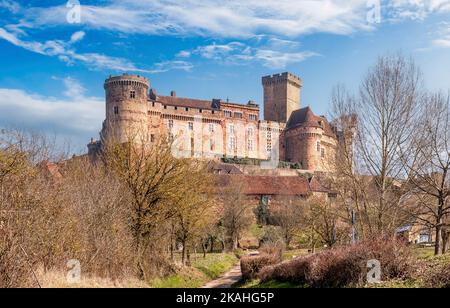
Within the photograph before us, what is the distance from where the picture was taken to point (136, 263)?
19188 mm

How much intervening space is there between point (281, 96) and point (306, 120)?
9.53m

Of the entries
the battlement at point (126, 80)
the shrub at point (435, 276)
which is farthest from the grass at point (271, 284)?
the battlement at point (126, 80)

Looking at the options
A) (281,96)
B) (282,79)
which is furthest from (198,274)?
(282,79)

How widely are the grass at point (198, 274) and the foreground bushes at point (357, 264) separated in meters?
7.11

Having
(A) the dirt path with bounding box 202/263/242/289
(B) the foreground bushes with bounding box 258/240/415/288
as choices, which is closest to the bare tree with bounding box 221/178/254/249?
(A) the dirt path with bounding box 202/263/242/289

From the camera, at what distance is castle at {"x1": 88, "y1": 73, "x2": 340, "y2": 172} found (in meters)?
67.1

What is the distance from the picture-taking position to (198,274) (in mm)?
26047

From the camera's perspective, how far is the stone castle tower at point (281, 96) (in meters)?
91.7

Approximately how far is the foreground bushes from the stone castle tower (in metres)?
75.5

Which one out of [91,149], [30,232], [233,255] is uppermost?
[91,149]

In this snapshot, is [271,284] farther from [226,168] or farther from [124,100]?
[124,100]
